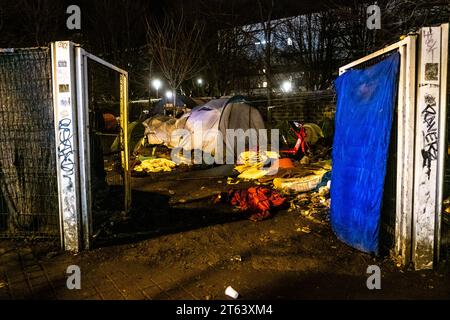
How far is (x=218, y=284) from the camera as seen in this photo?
3934mm

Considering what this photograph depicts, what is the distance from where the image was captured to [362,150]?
466 centimetres

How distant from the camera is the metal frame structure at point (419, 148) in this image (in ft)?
12.9

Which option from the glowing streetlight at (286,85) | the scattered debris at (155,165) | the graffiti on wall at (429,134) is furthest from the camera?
the glowing streetlight at (286,85)

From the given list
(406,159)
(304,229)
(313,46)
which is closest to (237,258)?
(304,229)

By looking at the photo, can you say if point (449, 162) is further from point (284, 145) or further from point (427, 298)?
point (284, 145)

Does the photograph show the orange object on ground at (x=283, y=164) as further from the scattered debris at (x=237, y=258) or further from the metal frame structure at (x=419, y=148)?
the metal frame structure at (x=419, y=148)

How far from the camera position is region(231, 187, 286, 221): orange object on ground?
6.53m

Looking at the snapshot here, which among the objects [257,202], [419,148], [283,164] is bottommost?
[257,202]

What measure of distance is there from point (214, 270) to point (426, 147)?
297cm

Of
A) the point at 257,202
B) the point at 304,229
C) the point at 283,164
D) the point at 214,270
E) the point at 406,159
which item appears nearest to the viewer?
the point at 406,159

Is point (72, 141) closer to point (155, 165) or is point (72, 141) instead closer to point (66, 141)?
point (66, 141)

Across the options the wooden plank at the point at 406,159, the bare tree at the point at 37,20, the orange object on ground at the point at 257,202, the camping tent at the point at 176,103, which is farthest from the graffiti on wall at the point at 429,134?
the bare tree at the point at 37,20

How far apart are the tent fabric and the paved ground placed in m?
0.40

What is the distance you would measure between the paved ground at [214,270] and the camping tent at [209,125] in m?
8.18
